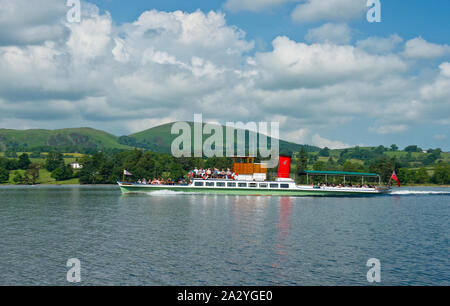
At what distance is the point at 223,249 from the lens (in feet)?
122

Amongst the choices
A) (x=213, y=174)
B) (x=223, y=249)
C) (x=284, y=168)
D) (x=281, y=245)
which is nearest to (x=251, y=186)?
(x=284, y=168)

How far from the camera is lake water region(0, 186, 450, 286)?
28.9 meters

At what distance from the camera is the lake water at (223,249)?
2894 cm

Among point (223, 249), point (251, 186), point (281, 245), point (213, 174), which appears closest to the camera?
point (223, 249)

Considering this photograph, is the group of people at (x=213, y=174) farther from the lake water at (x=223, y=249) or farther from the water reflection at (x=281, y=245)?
the water reflection at (x=281, y=245)

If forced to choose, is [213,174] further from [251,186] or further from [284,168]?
[284,168]

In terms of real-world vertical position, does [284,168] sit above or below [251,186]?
above

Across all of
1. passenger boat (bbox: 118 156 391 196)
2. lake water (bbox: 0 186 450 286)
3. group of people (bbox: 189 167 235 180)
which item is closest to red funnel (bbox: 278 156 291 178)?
passenger boat (bbox: 118 156 391 196)

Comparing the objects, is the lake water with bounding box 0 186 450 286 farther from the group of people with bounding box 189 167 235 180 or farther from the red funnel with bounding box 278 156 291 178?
the red funnel with bounding box 278 156 291 178

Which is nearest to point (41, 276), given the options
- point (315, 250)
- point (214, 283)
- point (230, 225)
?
point (214, 283)
